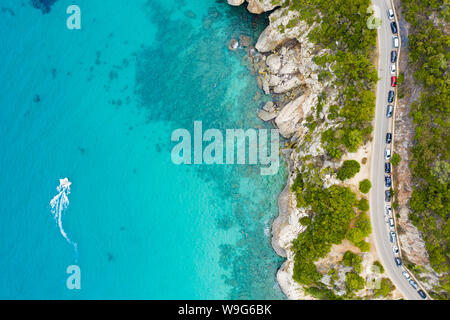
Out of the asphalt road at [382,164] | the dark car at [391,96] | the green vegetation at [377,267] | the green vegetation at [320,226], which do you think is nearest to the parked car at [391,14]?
the asphalt road at [382,164]

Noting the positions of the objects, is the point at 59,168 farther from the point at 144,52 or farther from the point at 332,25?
the point at 332,25

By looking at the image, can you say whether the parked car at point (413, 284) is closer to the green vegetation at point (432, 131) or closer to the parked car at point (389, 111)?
the green vegetation at point (432, 131)

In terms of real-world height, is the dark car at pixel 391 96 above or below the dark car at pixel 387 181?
above

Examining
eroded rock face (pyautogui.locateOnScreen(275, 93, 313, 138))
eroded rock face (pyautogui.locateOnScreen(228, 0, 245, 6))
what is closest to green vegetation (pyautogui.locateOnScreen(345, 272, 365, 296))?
eroded rock face (pyautogui.locateOnScreen(275, 93, 313, 138))

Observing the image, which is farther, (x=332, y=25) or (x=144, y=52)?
(x=144, y=52)

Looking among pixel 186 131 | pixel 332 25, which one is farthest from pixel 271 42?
pixel 186 131

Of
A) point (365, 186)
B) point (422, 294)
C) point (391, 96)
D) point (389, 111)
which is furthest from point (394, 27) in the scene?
point (422, 294)

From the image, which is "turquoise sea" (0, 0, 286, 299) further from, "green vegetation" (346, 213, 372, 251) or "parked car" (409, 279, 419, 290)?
"parked car" (409, 279, 419, 290)
